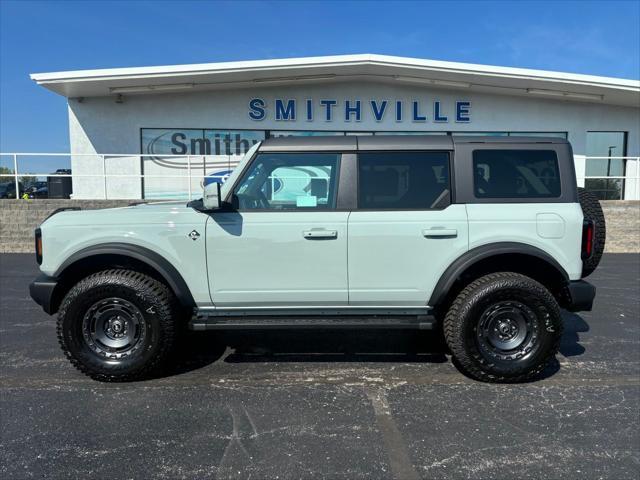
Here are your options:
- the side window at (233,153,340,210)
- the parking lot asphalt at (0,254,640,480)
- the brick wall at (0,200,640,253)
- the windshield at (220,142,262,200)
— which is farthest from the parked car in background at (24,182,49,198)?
the side window at (233,153,340,210)

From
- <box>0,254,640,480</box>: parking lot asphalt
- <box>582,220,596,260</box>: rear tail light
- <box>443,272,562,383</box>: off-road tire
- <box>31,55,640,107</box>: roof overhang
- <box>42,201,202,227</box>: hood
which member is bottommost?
<box>0,254,640,480</box>: parking lot asphalt

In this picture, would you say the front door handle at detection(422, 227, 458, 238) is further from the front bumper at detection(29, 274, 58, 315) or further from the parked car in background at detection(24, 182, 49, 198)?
the parked car in background at detection(24, 182, 49, 198)

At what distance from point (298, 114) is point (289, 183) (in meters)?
11.3

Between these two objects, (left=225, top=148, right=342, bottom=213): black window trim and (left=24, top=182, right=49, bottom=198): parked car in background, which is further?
(left=24, top=182, right=49, bottom=198): parked car in background

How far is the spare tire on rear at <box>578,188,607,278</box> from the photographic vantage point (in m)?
3.72

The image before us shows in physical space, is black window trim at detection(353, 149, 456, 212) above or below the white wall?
below

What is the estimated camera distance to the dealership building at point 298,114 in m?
13.5

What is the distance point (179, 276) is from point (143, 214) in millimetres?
609

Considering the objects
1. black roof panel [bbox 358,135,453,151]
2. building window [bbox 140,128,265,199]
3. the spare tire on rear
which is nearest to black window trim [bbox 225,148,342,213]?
black roof panel [bbox 358,135,453,151]

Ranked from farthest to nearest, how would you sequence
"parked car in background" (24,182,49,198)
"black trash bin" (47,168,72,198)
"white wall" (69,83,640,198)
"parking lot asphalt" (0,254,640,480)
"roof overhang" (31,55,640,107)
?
"parked car in background" (24,182,49,198), "white wall" (69,83,640,198), "black trash bin" (47,168,72,198), "roof overhang" (31,55,640,107), "parking lot asphalt" (0,254,640,480)

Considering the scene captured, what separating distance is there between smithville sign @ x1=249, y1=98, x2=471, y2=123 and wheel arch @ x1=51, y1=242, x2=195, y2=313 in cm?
1143

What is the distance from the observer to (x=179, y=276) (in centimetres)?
363

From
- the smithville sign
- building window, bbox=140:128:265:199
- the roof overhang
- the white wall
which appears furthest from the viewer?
the smithville sign

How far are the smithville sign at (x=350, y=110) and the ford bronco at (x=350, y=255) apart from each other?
11.2m
